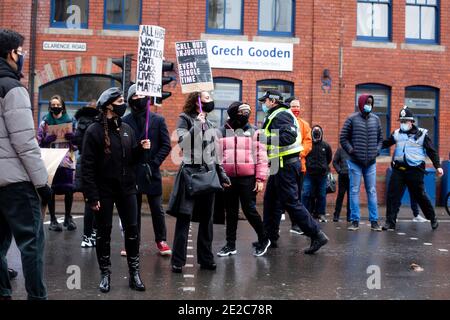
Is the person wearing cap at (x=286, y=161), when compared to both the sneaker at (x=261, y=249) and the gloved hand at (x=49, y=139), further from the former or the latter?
the gloved hand at (x=49, y=139)

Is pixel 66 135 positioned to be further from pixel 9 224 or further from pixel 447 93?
pixel 447 93

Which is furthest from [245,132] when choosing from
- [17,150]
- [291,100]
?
[17,150]

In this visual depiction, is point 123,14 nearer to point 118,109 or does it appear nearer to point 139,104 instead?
point 139,104

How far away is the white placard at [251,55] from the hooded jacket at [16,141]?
40.3 ft

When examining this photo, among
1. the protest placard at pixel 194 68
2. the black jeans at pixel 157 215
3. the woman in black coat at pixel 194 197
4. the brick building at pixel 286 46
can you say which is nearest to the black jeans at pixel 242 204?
the woman in black coat at pixel 194 197

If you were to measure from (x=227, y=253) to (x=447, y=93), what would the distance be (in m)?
12.7

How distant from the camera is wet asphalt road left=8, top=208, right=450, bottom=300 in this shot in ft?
18.3

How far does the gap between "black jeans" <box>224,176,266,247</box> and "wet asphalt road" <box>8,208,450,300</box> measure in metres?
0.36

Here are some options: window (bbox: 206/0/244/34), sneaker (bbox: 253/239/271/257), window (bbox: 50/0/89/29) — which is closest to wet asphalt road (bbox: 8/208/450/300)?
sneaker (bbox: 253/239/271/257)

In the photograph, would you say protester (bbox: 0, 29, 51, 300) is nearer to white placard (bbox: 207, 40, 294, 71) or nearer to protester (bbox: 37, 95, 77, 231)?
protester (bbox: 37, 95, 77, 231)

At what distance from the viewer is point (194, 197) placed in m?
6.62

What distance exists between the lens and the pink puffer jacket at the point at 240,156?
7.52 metres

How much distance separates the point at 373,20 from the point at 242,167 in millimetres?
11985

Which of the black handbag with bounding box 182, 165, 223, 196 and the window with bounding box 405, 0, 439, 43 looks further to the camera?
the window with bounding box 405, 0, 439, 43
